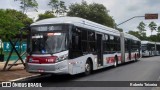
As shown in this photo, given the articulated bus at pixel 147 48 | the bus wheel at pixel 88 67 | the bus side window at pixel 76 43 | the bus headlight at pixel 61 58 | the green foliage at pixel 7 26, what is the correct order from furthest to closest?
the articulated bus at pixel 147 48 < the green foliage at pixel 7 26 < the bus wheel at pixel 88 67 < the bus side window at pixel 76 43 < the bus headlight at pixel 61 58

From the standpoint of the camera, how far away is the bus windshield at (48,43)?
15.7 meters

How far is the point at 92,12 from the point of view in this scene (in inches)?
2253

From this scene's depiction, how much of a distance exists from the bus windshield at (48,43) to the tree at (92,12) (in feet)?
135

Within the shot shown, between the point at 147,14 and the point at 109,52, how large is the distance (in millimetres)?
18345

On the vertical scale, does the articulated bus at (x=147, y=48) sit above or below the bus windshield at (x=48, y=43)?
below

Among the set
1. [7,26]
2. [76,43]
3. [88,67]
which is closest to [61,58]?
[76,43]

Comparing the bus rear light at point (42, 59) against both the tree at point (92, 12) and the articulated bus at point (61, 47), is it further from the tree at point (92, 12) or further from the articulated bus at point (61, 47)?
the tree at point (92, 12)

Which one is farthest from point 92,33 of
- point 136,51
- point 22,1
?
point 136,51

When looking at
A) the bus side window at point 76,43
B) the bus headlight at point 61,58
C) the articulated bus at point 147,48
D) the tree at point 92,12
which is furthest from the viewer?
the tree at point 92,12

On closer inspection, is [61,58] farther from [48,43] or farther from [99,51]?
[99,51]

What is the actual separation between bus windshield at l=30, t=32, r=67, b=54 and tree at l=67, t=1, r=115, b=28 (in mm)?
41245

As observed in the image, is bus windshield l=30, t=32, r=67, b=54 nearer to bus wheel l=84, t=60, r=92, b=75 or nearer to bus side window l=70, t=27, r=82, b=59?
bus side window l=70, t=27, r=82, b=59

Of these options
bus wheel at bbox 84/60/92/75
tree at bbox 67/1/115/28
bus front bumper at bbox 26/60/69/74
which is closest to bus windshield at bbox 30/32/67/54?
bus front bumper at bbox 26/60/69/74

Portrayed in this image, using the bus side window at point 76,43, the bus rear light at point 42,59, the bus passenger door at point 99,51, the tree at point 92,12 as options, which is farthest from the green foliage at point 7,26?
the tree at point 92,12
